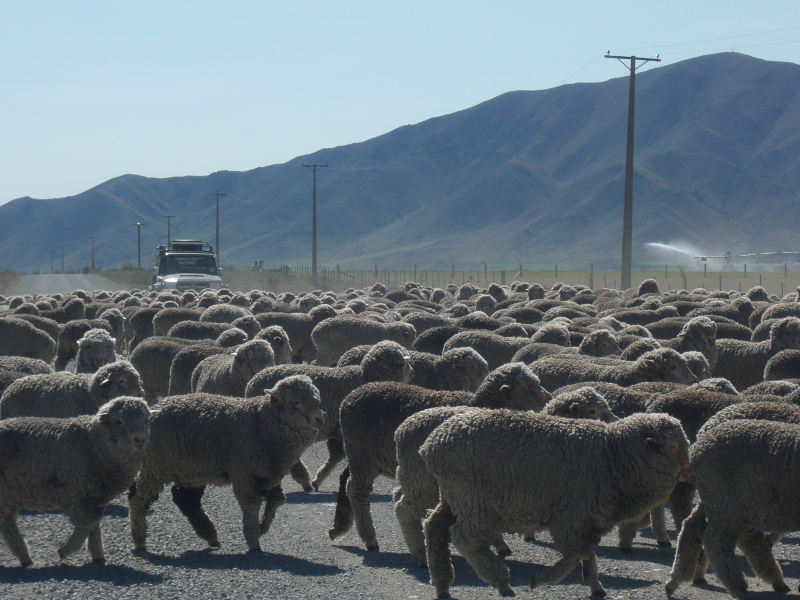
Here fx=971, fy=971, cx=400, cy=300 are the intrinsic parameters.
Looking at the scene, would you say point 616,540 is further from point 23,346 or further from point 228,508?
point 23,346

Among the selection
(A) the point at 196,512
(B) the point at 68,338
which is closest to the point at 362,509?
(A) the point at 196,512

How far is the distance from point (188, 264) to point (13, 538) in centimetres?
3393

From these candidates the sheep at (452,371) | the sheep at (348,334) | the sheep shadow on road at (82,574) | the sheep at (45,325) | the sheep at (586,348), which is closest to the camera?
the sheep shadow on road at (82,574)

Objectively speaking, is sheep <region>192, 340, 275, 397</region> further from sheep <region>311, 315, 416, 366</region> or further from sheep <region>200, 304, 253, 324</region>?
sheep <region>200, 304, 253, 324</region>

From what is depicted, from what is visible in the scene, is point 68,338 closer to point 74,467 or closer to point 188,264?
point 74,467

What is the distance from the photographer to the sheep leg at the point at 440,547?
6559mm

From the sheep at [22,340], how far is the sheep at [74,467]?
29.7ft

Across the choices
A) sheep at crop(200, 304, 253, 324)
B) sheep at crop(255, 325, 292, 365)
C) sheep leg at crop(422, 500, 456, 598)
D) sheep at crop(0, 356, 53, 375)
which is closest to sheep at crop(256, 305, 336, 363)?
sheep at crop(200, 304, 253, 324)

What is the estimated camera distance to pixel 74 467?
7312 mm

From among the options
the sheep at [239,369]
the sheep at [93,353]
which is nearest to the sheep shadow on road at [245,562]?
the sheep at [239,369]

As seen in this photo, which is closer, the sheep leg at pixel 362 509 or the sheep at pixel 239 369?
the sheep leg at pixel 362 509

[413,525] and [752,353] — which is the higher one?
[752,353]

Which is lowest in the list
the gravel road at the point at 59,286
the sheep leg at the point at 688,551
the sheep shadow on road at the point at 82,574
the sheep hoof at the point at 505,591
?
the gravel road at the point at 59,286

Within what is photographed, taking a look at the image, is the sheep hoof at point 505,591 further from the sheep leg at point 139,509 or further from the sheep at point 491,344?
the sheep at point 491,344
